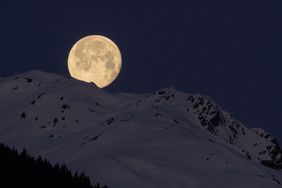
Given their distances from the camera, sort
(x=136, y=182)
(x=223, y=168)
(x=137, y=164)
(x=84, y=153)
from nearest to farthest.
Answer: (x=136, y=182) < (x=137, y=164) < (x=223, y=168) < (x=84, y=153)

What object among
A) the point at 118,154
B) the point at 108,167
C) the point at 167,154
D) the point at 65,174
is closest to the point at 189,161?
the point at 167,154

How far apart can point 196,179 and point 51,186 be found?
316 feet

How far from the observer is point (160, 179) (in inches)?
6240

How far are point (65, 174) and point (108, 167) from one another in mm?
78610

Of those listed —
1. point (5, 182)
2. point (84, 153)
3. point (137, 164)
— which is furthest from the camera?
point (84, 153)

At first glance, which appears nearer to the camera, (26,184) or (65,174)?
(26,184)

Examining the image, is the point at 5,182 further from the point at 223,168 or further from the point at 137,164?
the point at 223,168

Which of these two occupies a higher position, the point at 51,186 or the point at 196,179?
the point at 51,186

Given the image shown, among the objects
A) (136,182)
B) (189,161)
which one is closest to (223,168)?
(189,161)

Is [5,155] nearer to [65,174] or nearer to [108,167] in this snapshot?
[65,174]

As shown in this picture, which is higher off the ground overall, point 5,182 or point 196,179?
point 5,182

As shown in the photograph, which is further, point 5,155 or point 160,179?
point 160,179

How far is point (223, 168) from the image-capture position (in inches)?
7195

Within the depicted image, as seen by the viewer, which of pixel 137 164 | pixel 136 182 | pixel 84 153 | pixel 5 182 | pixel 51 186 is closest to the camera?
pixel 5 182
